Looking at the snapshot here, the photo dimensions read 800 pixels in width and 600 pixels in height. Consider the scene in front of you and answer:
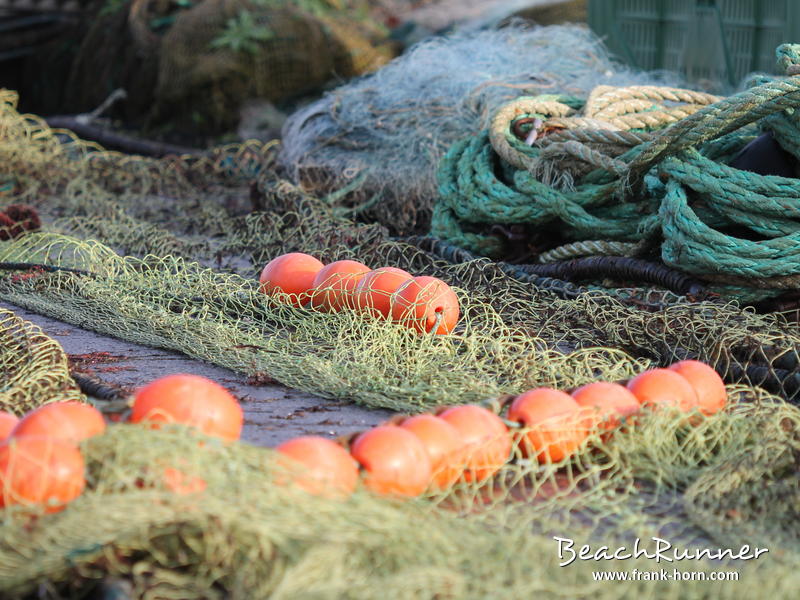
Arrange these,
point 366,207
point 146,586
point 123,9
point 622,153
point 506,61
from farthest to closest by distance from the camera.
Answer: point 123,9 → point 506,61 → point 366,207 → point 622,153 → point 146,586

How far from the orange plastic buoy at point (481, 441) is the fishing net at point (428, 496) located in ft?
0.14

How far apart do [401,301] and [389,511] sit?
171 centimetres

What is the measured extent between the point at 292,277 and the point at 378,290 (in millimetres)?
520

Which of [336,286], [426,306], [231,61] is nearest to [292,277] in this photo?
[336,286]

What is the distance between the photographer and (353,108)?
7.26 metres

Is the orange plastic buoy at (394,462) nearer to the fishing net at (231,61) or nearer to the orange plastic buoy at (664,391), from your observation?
the orange plastic buoy at (664,391)

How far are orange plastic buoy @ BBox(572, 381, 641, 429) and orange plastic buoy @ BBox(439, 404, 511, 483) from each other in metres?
0.29

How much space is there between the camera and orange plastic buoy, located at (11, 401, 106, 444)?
225 centimetres

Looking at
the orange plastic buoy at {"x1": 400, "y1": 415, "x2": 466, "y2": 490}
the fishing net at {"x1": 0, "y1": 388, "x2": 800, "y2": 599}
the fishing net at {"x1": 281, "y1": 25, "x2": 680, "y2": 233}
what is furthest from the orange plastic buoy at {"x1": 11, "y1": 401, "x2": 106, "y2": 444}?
the fishing net at {"x1": 281, "y1": 25, "x2": 680, "y2": 233}

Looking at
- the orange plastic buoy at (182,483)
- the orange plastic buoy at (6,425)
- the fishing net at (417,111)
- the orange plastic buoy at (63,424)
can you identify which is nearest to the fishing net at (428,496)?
the orange plastic buoy at (182,483)

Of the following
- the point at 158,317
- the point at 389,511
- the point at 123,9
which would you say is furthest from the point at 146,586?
the point at 123,9

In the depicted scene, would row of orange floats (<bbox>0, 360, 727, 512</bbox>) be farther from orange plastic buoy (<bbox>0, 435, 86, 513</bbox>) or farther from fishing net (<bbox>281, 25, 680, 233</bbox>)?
fishing net (<bbox>281, 25, 680, 233</bbox>)

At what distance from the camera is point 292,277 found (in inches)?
164

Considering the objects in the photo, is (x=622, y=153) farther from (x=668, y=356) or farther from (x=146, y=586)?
(x=146, y=586)
